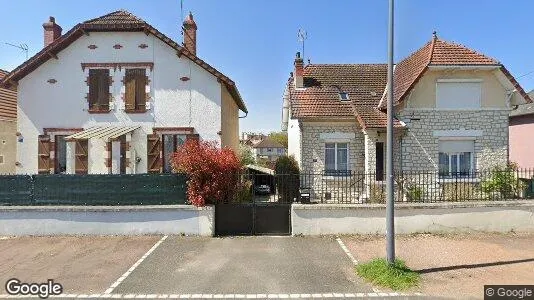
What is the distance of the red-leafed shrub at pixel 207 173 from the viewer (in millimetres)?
10594

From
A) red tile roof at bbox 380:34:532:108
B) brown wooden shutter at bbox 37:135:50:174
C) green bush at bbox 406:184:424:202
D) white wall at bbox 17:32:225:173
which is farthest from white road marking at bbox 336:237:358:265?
brown wooden shutter at bbox 37:135:50:174

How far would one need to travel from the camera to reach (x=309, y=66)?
18.5 meters

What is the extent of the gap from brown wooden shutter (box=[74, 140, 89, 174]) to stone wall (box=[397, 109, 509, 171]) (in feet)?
45.2

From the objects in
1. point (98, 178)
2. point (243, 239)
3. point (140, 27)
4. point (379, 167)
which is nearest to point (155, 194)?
point (98, 178)

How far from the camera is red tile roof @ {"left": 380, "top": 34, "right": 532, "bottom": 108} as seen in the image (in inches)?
571

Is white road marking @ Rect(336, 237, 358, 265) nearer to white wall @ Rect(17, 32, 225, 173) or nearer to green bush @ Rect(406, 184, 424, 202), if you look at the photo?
green bush @ Rect(406, 184, 424, 202)

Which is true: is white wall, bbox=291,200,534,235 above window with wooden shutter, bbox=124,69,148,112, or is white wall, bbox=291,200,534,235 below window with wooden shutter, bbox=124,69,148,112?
below

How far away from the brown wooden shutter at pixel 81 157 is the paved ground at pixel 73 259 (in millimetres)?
4785

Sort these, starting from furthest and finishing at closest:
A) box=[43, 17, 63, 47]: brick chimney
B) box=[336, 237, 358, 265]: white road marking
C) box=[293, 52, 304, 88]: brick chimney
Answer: box=[293, 52, 304, 88]: brick chimney, box=[43, 17, 63, 47]: brick chimney, box=[336, 237, 358, 265]: white road marking

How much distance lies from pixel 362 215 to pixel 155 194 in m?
6.55

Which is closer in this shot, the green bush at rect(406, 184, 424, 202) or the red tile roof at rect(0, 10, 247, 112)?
the green bush at rect(406, 184, 424, 202)

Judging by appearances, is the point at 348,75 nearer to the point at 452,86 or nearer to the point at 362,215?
the point at 452,86

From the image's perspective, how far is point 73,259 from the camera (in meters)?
8.89

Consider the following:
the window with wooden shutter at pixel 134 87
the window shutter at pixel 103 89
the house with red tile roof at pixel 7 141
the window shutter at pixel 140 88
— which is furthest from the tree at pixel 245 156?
the house with red tile roof at pixel 7 141
